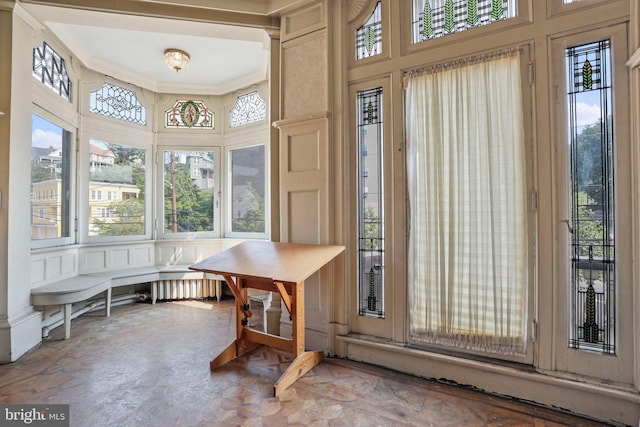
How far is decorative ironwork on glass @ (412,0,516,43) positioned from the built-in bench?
3571mm

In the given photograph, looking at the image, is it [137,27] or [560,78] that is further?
[137,27]

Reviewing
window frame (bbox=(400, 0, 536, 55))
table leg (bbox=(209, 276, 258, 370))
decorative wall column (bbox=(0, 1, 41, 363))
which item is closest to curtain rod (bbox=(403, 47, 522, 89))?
window frame (bbox=(400, 0, 536, 55))

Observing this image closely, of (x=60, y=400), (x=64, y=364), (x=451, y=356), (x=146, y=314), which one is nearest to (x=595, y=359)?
(x=451, y=356)

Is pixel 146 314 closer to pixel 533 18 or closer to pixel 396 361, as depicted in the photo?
pixel 396 361

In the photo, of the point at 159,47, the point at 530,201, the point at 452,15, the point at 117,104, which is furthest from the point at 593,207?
the point at 117,104

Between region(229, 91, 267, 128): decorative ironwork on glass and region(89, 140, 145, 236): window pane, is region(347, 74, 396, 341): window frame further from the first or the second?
region(89, 140, 145, 236): window pane

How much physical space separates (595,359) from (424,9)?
2.89m

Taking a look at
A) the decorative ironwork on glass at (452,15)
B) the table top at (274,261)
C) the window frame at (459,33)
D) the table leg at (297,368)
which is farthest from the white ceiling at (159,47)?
the table leg at (297,368)

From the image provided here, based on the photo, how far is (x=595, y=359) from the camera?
221cm

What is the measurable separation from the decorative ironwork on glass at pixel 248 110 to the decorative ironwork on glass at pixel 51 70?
2.16 m

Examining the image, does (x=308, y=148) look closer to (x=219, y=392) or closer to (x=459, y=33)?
(x=459, y=33)

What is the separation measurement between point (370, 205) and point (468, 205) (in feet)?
2.73

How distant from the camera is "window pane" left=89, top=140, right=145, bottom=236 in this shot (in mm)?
4730

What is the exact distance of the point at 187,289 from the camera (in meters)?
5.25
